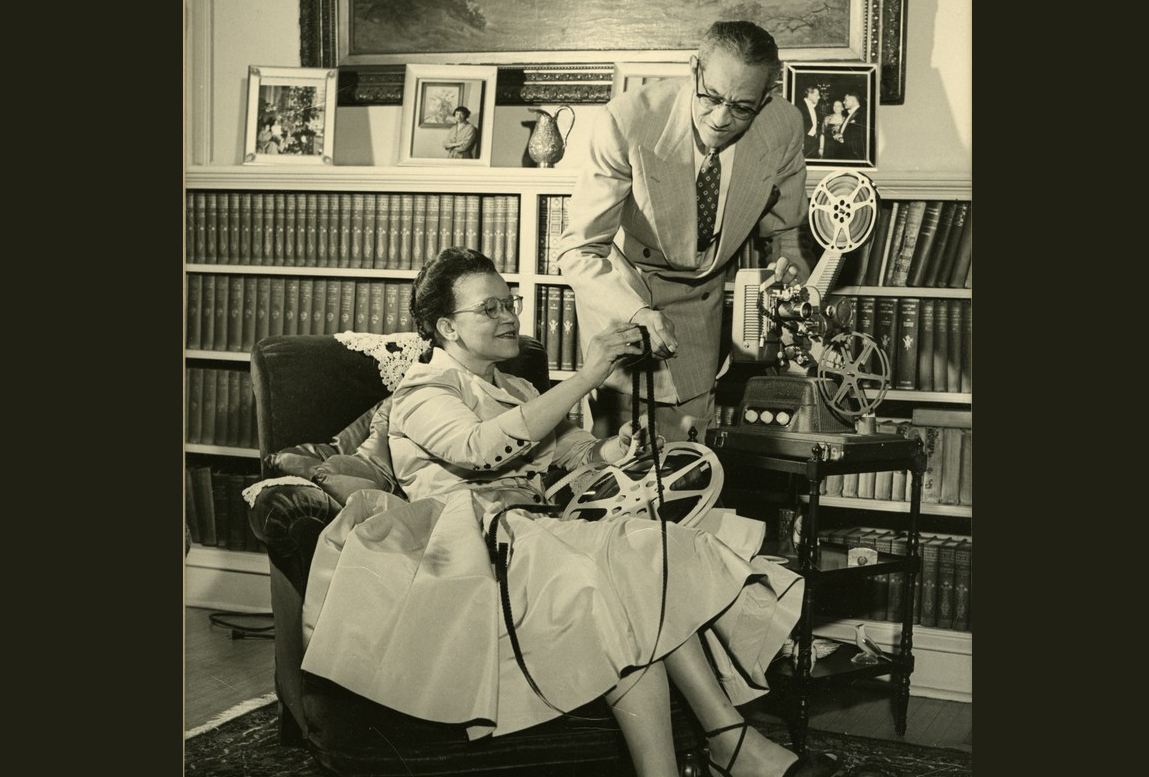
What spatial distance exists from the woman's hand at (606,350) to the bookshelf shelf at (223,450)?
1.63 m

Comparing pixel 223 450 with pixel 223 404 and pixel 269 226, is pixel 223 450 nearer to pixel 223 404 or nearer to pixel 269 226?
pixel 223 404

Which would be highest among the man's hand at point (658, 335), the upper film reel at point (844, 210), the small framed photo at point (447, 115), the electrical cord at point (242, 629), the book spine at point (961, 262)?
the small framed photo at point (447, 115)

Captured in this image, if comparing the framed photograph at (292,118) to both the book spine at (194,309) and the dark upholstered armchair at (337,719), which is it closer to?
the book spine at (194,309)

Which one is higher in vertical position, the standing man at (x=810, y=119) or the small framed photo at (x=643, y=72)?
the small framed photo at (x=643, y=72)

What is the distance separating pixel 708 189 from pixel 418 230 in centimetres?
109

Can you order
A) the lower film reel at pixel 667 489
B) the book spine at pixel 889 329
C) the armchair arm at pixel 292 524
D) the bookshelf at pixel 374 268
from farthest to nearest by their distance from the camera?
the bookshelf at pixel 374 268, the book spine at pixel 889 329, the lower film reel at pixel 667 489, the armchair arm at pixel 292 524

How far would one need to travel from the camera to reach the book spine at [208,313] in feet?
11.5

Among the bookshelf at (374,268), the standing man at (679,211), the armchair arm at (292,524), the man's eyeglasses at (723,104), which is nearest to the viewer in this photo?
the armchair arm at (292,524)

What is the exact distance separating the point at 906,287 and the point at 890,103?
1.79 ft

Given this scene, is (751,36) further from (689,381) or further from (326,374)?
(326,374)

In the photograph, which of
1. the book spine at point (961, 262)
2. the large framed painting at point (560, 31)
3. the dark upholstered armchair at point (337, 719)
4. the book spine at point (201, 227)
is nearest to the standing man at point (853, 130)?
the large framed painting at point (560, 31)

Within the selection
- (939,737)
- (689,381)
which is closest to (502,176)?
(689,381)

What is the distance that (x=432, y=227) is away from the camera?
3447mm

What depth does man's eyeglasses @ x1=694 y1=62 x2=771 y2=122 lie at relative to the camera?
259cm
